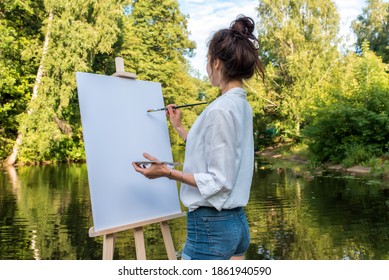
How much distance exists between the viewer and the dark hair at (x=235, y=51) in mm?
1632

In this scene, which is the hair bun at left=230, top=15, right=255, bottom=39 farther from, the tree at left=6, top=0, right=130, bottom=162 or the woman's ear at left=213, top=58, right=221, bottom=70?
the tree at left=6, top=0, right=130, bottom=162

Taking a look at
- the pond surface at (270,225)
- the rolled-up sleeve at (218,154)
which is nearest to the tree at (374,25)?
the pond surface at (270,225)

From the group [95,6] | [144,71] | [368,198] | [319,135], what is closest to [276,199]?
[368,198]

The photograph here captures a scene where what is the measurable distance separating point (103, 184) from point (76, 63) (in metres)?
15.8

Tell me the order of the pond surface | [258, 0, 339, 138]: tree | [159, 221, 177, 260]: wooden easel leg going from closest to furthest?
[159, 221, 177, 260]: wooden easel leg → the pond surface → [258, 0, 339, 138]: tree

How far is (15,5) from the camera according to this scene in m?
19.2

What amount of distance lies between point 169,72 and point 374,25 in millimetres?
15063

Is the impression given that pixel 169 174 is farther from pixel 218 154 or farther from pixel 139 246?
pixel 139 246

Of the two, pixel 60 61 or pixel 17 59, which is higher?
pixel 17 59

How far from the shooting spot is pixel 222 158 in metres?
1.56

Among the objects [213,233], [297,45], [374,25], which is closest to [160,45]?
[297,45]

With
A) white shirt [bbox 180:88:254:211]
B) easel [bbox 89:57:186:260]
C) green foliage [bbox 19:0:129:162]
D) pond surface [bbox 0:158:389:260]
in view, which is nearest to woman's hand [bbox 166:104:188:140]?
easel [bbox 89:57:186:260]

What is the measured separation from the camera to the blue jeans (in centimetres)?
163

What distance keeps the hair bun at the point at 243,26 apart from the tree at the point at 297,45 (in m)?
21.1
